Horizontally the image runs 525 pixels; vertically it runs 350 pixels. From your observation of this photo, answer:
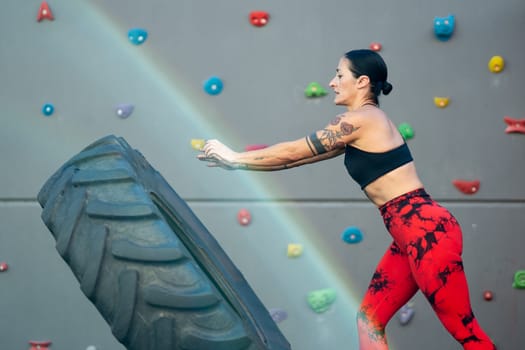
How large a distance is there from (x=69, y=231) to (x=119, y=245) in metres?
0.20

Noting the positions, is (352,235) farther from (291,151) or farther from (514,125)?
(291,151)

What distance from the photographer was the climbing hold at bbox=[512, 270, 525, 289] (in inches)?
224

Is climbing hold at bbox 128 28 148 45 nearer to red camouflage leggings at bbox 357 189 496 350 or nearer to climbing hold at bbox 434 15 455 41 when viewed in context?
climbing hold at bbox 434 15 455 41

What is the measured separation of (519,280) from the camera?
5.70 metres

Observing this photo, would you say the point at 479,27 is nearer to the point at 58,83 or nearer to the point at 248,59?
the point at 248,59

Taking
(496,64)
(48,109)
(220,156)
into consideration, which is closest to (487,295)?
(496,64)

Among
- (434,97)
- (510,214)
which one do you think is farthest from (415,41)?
(510,214)

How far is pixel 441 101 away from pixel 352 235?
4.12ft

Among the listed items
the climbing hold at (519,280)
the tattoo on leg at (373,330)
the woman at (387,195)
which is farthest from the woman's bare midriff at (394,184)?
the climbing hold at (519,280)

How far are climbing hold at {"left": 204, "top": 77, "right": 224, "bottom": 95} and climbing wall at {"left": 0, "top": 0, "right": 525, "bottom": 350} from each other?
1 centimetres

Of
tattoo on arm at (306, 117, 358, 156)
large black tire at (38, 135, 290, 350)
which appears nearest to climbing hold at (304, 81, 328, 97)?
tattoo on arm at (306, 117, 358, 156)

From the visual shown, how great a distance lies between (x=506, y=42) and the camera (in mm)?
5738

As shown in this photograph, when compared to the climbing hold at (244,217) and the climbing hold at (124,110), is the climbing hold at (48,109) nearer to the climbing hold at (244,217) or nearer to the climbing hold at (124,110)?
the climbing hold at (124,110)

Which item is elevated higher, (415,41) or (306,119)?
(415,41)
